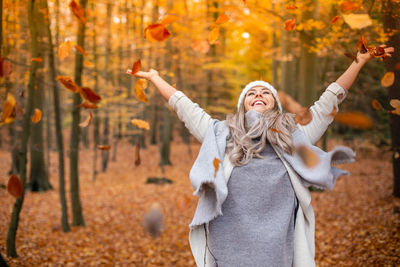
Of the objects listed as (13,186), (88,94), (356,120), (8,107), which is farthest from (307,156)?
(13,186)

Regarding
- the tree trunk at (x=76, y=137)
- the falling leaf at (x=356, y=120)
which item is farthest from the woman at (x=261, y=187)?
the tree trunk at (x=76, y=137)

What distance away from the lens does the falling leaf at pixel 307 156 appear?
195cm

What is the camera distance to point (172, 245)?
261 inches

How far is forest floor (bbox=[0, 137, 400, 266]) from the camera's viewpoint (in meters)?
5.25

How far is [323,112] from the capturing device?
2154mm

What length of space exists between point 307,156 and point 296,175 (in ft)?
0.45

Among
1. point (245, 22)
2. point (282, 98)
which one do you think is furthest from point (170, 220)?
point (245, 22)

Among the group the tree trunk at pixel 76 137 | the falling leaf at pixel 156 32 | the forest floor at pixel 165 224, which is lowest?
the forest floor at pixel 165 224

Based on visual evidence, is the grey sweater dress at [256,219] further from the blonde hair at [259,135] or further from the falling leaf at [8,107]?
the falling leaf at [8,107]

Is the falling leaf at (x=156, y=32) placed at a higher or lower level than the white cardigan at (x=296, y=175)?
higher

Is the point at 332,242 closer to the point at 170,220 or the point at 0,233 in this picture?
the point at 170,220

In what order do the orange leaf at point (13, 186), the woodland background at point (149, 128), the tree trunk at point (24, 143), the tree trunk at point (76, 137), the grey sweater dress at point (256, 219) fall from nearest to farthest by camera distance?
the grey sweater dress at point (256, 219), the orange leaf at point (13, 186), the woodland background at point (149, 128), the tree trunk at point (24, 143), the tree trunk at point (76, 137)

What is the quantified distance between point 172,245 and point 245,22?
28.4 ft

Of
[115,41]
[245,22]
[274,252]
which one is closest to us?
[274,252]
